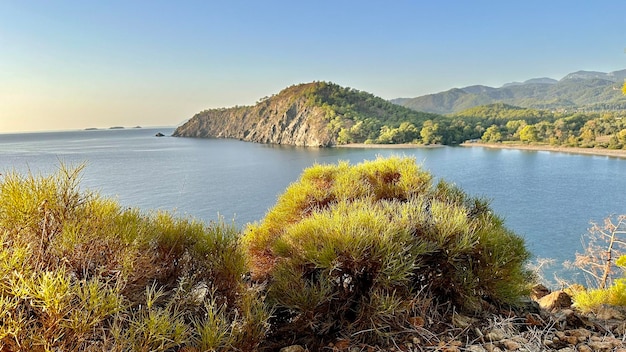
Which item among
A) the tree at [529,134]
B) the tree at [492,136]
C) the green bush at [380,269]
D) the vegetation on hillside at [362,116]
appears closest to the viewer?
the green bush at [380,269]

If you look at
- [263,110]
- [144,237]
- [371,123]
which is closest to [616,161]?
[371,123]

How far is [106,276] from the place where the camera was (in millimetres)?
2412

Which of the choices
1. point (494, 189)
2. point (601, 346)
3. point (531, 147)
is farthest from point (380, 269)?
point (531, 147)

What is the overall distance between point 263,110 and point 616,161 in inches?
3811

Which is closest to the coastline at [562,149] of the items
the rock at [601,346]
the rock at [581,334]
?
the rock at [581,334]

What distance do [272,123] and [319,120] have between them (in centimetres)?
2209

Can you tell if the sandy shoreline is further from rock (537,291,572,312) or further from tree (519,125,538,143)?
rock (537,291,572,312)

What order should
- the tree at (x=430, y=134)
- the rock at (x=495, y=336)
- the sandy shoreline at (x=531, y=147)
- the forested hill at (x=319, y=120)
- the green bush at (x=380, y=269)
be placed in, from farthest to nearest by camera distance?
the forested hill at (x=319, y=120) → the tree at (x=430, y=134) → the sandy shoreline at (x=531, y=147) → the green bush at (x=380, y=269) → the rock at (x=495, y=336)

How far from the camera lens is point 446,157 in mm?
53469

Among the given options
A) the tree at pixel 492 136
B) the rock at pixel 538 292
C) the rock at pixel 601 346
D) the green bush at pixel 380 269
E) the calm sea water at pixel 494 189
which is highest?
the tree at pixel 492 136

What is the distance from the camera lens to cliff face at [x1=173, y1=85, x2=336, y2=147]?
90.6 meters

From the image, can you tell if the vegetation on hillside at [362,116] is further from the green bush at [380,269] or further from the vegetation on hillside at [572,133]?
the green bush at [380,269]

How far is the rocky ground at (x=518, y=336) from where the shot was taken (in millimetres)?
2988

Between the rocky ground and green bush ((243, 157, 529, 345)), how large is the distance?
166 mm
